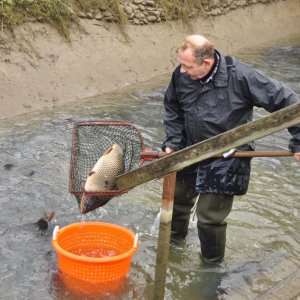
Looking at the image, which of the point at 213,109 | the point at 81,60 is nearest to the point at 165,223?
the point at 213,109

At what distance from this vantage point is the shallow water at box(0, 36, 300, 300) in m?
4.74

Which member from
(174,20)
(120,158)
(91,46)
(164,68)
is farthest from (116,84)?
(120,158)

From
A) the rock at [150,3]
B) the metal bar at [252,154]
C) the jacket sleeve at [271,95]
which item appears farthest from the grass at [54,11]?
the jacket sleeve at [271,95]

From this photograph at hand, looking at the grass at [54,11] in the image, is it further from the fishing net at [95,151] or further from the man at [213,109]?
the man at [213,109]

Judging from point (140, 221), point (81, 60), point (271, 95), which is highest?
point (271, 95)

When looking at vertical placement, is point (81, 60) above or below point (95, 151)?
above

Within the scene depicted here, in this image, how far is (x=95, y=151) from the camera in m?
6.55

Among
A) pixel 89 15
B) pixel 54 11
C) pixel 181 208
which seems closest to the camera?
pixel 181 208

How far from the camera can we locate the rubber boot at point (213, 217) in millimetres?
4582

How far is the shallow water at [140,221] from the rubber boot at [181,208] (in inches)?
4.9

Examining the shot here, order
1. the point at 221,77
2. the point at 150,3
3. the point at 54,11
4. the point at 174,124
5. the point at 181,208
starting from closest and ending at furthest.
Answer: the point at 221,77 → the point at 174,124 → the point at 181,208 → the point at 54,11 → the point at 150,3

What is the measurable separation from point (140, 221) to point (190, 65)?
2.16 m

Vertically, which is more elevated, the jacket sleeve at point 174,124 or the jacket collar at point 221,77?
the jacket collar at point 221,77

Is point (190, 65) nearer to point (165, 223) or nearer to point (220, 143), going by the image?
point (220, 143)
